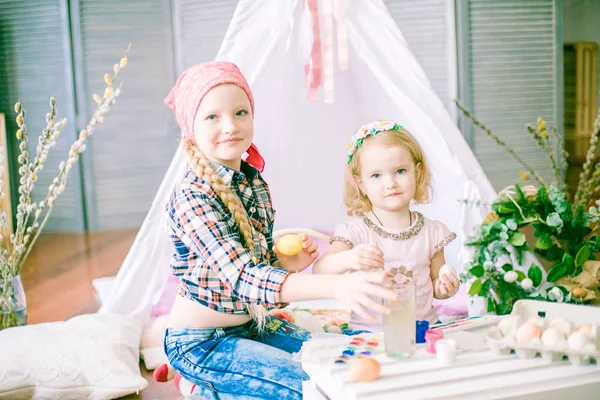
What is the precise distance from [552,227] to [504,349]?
74 centimetres

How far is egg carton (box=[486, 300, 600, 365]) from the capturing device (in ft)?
3.80

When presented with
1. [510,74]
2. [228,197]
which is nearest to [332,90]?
[228,197]

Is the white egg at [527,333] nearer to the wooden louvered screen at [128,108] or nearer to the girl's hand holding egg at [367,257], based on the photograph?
the girl's hand holding egg at [367,257]

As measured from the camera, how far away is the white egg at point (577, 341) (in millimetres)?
1157

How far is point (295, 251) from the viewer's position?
1630mm

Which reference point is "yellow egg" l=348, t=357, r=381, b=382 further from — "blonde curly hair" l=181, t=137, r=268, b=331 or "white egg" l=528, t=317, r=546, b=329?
"blonde curly hair" l=181, t=137, r=268, b=331

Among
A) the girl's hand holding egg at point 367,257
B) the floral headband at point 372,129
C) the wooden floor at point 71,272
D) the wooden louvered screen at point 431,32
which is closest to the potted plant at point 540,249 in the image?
the floral headband at point 372,129

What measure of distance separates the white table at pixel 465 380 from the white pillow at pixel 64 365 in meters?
1.07

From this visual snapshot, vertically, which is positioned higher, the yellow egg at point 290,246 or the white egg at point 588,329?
the yellow egg at point 290,246

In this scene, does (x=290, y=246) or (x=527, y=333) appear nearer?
(x=527, y=333)

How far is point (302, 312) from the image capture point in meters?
2.46

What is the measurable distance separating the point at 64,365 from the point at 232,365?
843 millimetres

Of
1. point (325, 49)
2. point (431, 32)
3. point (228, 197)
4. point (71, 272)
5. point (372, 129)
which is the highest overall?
point (431, 32)

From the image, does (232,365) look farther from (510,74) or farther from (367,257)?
(510,74)
